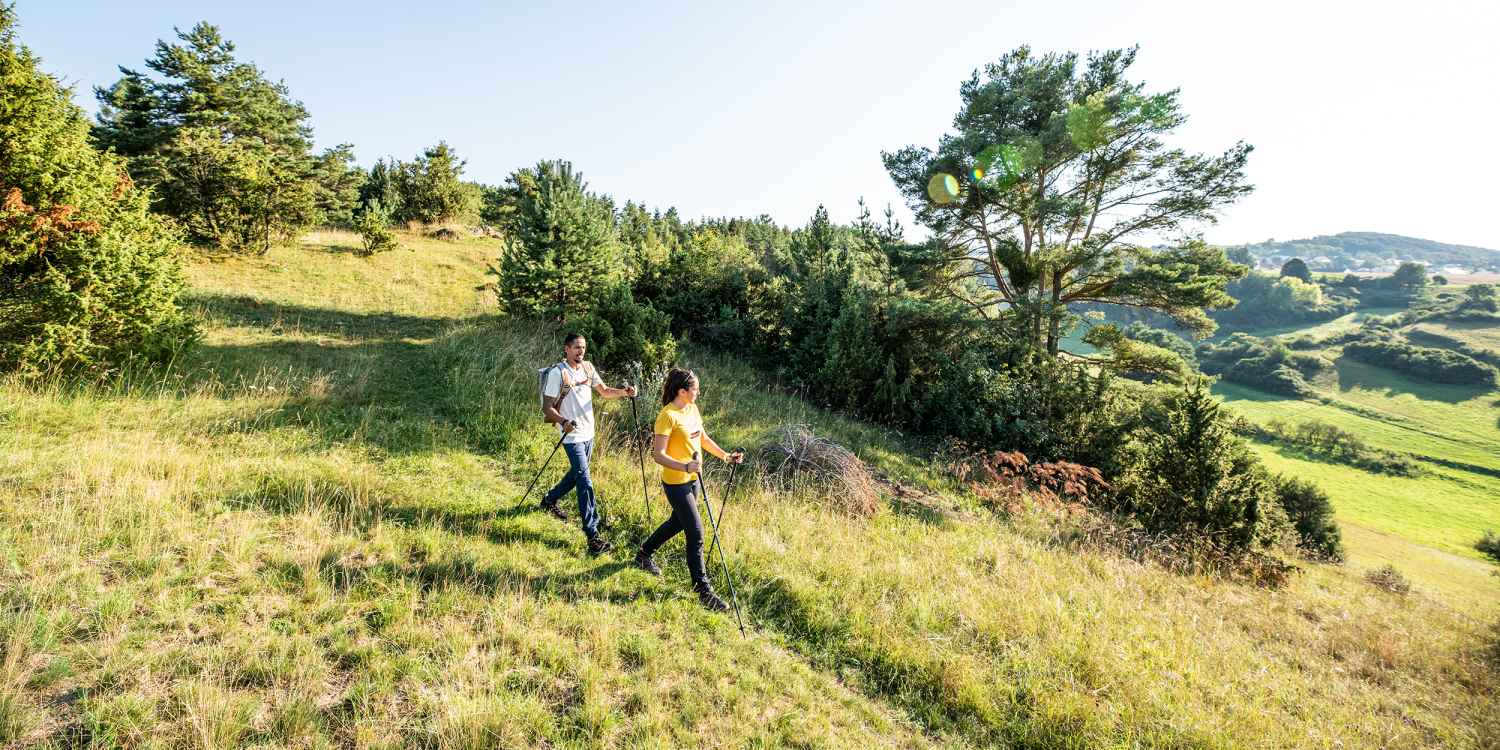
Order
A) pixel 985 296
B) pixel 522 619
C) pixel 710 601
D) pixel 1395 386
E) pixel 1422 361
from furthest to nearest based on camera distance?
pixel 1422 361 → pixel 1395 386 → pixel 985 296 → pixel 710 601 → pixel 522 619

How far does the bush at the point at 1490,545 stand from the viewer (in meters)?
31.6

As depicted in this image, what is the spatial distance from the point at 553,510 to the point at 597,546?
3.42 ft

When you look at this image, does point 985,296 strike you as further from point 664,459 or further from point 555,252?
point 664,459

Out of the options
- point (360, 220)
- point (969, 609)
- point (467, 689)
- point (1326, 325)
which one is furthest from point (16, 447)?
point (1326, 325)

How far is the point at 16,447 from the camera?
217 inches

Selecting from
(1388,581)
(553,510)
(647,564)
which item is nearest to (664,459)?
(647,564)

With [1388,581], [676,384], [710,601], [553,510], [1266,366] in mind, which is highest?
[1266,366]

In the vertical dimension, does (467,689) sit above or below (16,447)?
below

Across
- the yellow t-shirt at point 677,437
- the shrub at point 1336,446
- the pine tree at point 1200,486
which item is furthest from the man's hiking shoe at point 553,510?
the shrub at point 1336,446

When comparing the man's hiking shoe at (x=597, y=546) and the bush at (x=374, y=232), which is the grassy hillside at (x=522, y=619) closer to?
the man's hiking shoe at (x=597, y=546)

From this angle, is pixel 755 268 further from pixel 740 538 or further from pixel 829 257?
pixel 740 538

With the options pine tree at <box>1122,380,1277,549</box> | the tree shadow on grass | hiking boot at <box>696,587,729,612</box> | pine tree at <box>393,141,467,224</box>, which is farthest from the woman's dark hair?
the tree shadow on grass

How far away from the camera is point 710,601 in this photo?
496 cm

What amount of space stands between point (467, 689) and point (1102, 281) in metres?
20.1
